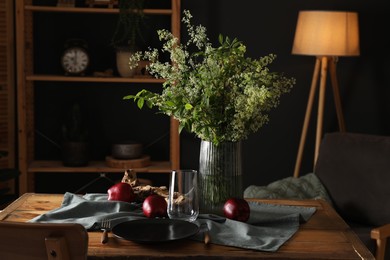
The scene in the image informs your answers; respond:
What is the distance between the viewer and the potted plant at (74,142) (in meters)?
4.59

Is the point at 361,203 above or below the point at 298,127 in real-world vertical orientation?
below

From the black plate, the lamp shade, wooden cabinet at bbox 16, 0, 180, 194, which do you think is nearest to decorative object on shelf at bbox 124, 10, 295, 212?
the black plate

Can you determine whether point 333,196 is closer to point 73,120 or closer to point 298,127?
point 298,127

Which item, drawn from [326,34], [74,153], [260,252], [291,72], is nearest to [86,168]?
[74,153]

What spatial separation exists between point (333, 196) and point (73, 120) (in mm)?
1887

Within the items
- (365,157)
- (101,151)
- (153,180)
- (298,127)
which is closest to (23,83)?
(101,151)

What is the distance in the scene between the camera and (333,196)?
145 inches

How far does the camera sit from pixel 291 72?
4898 millimetres

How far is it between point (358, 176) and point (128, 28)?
6.21 ft

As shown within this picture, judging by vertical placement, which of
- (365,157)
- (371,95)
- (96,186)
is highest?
(371,95)

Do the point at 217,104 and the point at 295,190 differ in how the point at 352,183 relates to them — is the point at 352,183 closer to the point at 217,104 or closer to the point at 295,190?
the point at 295,190

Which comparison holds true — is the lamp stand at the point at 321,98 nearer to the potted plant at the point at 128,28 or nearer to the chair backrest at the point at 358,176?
the chair backrest at the point at 358,176

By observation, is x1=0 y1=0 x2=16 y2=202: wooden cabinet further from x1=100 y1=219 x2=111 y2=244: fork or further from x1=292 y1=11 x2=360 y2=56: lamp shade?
x1=100 y1=219 x2=111 y2=244: fork

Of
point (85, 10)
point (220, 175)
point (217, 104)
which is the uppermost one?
point (85, 10)
